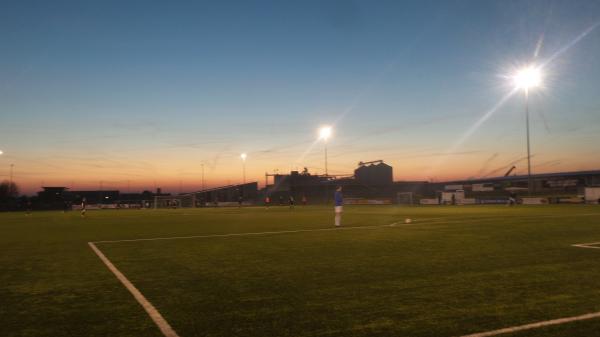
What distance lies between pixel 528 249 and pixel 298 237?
24.6ft

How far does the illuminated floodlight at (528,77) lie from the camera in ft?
164

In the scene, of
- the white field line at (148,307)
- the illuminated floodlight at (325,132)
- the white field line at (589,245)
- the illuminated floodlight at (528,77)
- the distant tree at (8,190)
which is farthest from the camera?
the distant tree at (8,190)

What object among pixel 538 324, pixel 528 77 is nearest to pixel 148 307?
pixel 538 324

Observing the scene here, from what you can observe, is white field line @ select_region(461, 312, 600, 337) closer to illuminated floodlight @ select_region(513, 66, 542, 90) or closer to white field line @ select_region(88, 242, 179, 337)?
white field line @ select_region(88, 242, 179, 337)

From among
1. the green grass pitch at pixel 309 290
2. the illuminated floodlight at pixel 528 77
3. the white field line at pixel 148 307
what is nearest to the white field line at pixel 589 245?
the green grass pitch at pixel 309 290

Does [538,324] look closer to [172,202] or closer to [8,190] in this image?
[172,202]

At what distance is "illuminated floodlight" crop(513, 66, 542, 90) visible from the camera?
49844 millimetres

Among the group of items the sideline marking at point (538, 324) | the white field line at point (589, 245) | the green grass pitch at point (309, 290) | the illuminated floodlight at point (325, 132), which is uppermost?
the illuminated floodlight at point (325, 132)

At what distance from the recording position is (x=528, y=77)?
5003cm

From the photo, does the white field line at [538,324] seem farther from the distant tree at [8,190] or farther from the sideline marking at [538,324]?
the distant tree at [8,190]

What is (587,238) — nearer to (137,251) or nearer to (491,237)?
(491,237)

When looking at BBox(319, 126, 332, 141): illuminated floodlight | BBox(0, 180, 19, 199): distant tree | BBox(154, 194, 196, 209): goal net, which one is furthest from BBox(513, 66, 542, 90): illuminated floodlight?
BBox(0, 180, 19, 199): distant tree

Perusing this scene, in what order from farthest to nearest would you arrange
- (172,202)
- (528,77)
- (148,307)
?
(172,202) < (528,77) < (148,307)

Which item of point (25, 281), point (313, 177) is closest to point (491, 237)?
point (25, 281)
